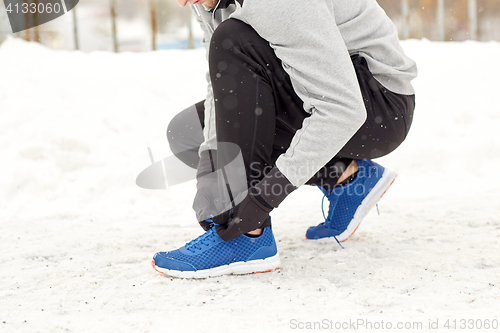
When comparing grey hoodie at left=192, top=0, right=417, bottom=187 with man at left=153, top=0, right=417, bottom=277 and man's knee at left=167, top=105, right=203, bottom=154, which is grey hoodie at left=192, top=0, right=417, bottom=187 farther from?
man's knee at left=167, top=105, right=203, bottom=154

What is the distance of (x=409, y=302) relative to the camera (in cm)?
80

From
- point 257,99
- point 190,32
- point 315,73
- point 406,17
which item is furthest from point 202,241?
point 406,17

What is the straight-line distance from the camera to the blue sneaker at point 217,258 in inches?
39.7

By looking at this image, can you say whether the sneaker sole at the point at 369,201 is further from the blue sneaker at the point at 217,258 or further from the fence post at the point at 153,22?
the fence post at the point at 153,22

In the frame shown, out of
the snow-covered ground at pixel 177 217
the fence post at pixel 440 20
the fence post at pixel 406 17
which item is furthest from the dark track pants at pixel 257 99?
the fence post at pixel 440 20

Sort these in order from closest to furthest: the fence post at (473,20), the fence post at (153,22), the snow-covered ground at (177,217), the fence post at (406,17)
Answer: the snow-covered ground at (177,217)
the fence post at (153,22)
the fence post at (406,17)
the fence post at (473,20)

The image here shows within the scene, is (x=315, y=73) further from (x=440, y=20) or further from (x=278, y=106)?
(x=440, y=20)

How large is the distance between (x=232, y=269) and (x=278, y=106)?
407 millimetres

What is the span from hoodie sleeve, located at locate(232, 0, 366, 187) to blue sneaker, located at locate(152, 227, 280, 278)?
236 mm

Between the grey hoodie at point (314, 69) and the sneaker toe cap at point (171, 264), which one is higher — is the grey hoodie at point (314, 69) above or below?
above

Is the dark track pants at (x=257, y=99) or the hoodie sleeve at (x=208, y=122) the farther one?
the hoodie sleeve at (x=208, y=122)

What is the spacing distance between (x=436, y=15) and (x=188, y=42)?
3.25m

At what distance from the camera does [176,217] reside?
178 cm

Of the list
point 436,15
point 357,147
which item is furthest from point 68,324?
point 436,15
